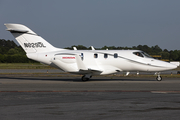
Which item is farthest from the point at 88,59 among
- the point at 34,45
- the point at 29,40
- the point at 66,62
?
the point at 29,40

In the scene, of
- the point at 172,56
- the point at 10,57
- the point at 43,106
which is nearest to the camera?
the point at 43,106

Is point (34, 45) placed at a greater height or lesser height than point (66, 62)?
greater

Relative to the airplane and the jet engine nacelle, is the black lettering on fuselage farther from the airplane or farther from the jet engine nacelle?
the jet engine nacelle

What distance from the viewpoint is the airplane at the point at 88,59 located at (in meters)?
23.0

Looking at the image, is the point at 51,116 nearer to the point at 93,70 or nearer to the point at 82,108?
the point at 82,108

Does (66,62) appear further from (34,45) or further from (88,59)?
(34,45)

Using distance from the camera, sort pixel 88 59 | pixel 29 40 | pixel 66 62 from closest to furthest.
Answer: pixel 66 62, pixel 88 59, pixel 29 40

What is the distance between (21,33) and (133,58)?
11479 mm

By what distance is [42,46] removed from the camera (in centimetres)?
2438

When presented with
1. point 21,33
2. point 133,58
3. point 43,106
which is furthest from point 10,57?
point 43,106

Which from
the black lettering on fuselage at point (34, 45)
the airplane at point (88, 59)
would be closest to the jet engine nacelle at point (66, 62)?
the airplane at point (88, 59)

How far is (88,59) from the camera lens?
23.7 meters

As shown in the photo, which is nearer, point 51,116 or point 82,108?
point 51,116

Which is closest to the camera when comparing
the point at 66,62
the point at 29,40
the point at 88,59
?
the point at 66,62
